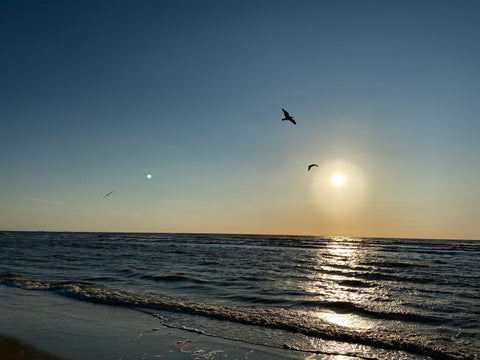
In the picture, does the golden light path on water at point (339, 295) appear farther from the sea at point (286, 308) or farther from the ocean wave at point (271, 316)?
the ocean wave at point (271, 316)

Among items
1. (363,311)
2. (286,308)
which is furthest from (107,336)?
(363,311)

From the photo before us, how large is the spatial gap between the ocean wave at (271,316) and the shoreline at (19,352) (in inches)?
139

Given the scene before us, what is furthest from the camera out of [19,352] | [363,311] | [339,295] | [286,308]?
[339,295]

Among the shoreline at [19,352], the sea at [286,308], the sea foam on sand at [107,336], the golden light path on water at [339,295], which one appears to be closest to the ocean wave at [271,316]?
the sea at [286,308]

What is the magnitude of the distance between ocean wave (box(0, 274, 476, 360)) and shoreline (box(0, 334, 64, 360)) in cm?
353

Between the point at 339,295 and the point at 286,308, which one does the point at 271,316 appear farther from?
the point at 339,295

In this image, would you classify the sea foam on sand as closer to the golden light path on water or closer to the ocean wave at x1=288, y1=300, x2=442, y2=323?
the golden light path on water

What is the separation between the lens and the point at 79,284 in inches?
510

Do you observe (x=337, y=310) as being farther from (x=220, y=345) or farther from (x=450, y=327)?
(x=220, y=345)

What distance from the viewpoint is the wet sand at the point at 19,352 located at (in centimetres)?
554

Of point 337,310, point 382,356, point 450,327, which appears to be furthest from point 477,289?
point 382,356

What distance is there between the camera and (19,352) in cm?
574

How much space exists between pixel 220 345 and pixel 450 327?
241 inches

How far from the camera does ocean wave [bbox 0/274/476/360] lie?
21.5 feet
